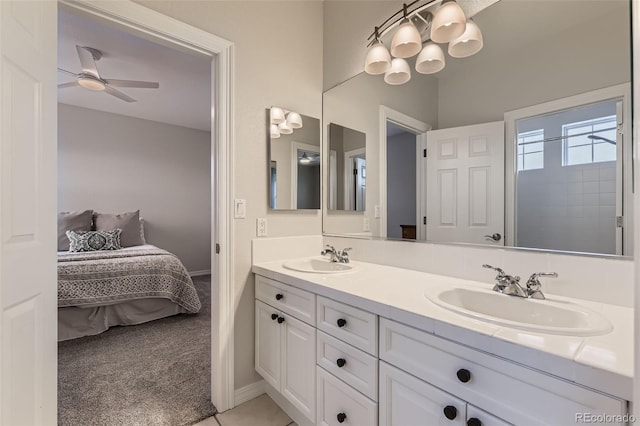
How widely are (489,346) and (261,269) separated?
47.8 inches

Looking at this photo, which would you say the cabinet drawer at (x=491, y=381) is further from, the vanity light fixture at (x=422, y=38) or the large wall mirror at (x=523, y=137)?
the vanity light fixture at (x=422, y=38)

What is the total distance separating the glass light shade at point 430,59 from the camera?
1.49 meters

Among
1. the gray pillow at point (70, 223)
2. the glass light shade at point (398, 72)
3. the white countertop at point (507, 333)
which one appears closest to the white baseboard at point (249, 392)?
the white countertop at point (507, 333)

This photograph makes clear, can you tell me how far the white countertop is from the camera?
2.03ft

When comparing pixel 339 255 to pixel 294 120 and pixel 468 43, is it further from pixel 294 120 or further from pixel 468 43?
pixel 468 43

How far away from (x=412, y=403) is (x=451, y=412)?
0.47 ft

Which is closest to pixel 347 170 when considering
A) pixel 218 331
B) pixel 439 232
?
pixel 439 232

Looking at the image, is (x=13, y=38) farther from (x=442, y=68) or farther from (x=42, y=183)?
(x=442, y=68)

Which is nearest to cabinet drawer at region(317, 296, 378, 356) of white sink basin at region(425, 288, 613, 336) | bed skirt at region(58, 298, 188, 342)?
white sink basin at region(425, 288, 613, 336)

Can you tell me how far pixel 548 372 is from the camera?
667 mm

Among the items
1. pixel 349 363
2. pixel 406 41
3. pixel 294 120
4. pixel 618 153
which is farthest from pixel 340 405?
pixel 406 41

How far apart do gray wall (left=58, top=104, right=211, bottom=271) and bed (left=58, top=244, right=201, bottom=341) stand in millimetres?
1507

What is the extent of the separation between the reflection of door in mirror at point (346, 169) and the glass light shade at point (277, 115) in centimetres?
42

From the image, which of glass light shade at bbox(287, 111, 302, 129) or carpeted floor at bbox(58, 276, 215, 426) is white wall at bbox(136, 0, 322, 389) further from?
A: carpeted floor at bbox(58, 276, 215, 426)
